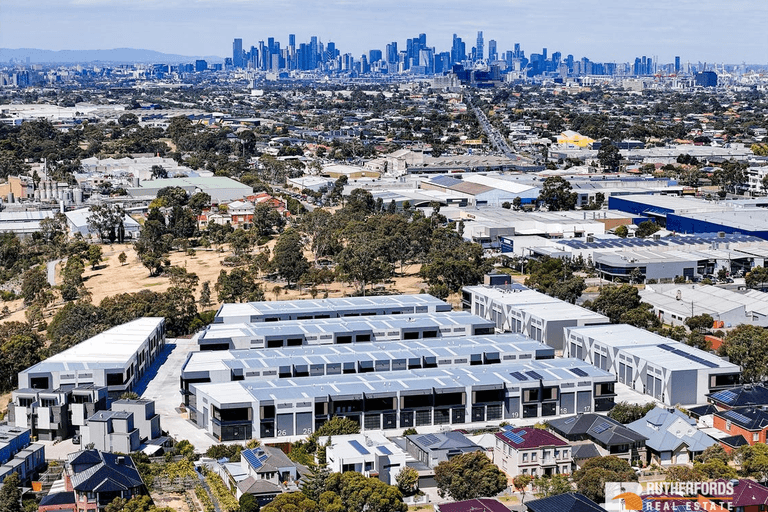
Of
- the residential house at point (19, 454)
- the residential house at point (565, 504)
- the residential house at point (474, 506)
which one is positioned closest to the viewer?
the residential house at point (565, 504)

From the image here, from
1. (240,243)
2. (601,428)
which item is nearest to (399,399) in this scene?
(601,428)

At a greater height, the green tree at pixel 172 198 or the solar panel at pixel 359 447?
the green tree at pixel 172 198

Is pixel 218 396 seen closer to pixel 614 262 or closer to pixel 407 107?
pixel 614 262

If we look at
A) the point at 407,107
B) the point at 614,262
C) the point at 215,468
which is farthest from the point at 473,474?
the point at 407,107

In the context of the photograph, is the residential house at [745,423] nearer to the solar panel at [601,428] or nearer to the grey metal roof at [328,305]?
the solar panel at [601,428]

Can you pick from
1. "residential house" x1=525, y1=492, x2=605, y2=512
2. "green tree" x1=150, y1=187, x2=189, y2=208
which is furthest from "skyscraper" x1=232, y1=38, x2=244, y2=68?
"residential house" x1=525, y1=492, x2=605, y2=512

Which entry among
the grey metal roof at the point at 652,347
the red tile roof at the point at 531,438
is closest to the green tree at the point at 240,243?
the grey metal roof at the point at 652,347
